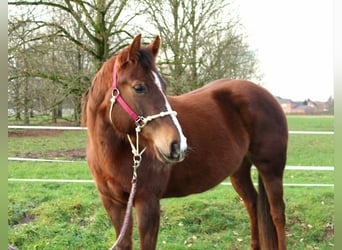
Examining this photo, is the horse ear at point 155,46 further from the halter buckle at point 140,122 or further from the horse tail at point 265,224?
the horse tail at point 265,224

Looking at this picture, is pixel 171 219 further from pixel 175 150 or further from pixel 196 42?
pixel 196 42

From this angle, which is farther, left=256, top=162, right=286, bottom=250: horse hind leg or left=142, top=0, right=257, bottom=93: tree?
left=142, top=0, right=257, bottom=93: tree

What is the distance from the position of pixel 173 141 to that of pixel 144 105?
277 mm

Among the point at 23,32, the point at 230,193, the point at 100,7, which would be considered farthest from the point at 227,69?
the point at 230,193

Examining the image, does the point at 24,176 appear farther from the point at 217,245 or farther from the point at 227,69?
the point at 227,69

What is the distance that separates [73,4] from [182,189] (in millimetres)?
8106

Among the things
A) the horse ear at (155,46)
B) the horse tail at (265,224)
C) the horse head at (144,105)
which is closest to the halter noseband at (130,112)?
the horse head at (144,105)

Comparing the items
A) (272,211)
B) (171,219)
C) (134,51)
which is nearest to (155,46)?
(134,51)

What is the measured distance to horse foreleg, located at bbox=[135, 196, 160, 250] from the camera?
2346mm

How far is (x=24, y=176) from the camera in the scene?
258 inches

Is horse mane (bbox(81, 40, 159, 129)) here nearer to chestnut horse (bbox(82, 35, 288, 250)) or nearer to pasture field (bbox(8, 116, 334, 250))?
chestnut horse (bbox(82, 35, 288, 250))

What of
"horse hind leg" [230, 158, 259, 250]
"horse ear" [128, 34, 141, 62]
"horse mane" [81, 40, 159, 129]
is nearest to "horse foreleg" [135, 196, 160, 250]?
"horse mane" [81, 40, 159, 129]

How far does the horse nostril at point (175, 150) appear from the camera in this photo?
1.89 m

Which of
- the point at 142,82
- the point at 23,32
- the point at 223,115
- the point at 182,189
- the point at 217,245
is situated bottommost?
the point at 217,245
